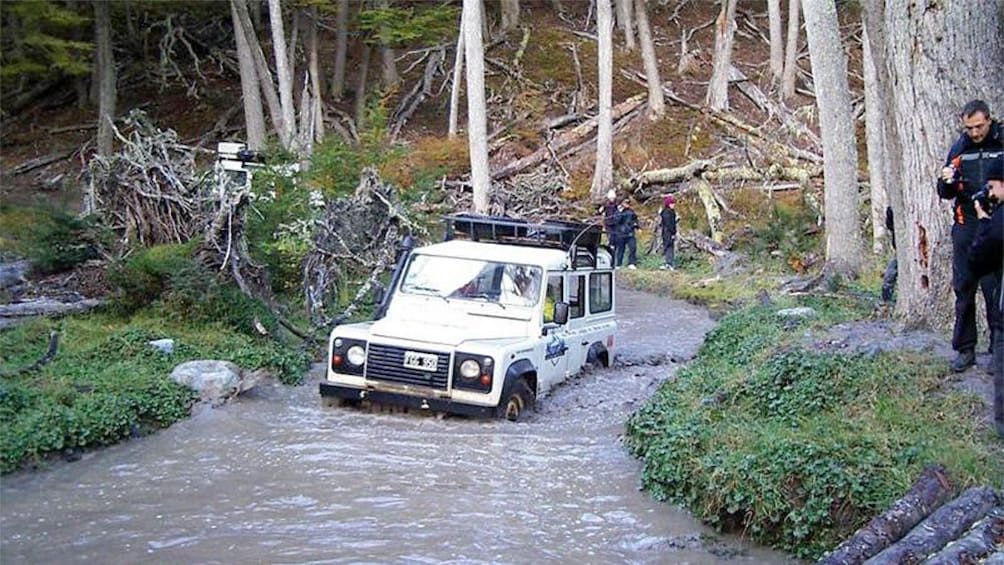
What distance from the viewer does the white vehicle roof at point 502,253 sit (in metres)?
12.2

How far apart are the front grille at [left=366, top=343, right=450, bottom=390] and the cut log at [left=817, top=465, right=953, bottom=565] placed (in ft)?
16.5

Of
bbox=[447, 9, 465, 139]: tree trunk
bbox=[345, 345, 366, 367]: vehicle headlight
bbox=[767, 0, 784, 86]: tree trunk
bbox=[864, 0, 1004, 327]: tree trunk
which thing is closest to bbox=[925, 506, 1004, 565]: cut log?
bbox=[864, 0, 1004, 327]: tree trunk

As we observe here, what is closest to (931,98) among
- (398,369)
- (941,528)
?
(941,528)

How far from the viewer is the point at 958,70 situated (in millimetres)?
9727

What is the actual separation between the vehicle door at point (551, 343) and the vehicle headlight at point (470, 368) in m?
1.21

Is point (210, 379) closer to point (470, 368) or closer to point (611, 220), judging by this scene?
point (470, 368)

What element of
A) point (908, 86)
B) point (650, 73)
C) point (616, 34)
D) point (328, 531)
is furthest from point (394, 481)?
point (616, 34)

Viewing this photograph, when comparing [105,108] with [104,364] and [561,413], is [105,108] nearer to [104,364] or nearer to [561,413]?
[104,364]

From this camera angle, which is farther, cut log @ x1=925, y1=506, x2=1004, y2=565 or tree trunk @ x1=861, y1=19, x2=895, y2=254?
tree trunk @ x1=861, y1=19, x2=895, y2=254

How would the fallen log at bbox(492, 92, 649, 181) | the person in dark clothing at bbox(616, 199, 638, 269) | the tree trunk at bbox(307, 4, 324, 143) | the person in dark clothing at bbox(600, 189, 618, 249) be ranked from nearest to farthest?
the person in dark clothing at bbox(600, 189, 618, 249) < the person in dark clothing at bbox(616, 199, 638, 269) < the tree trunk at bbox(307, 4, 324, 143) < the fallen log at bbox(492, 92, 649, 181)

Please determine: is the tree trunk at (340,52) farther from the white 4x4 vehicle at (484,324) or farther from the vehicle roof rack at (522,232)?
the vehicle roof rack at (522,232)

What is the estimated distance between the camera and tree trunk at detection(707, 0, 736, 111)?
3412 centimetres

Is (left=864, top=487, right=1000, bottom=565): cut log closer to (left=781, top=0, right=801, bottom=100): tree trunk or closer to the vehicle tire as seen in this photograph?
the vehicle tire

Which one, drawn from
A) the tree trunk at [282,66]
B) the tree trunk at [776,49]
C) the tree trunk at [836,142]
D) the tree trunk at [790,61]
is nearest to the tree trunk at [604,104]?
the tree trunk at [776,49]
